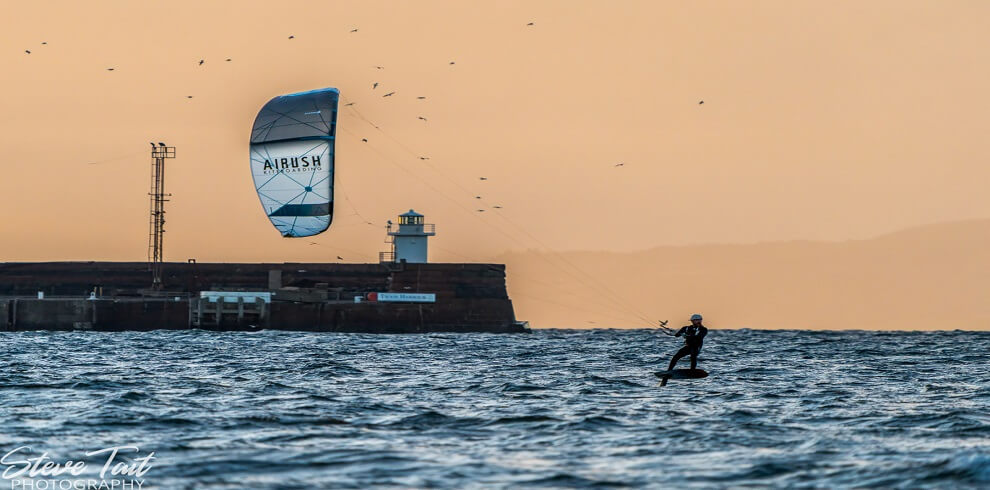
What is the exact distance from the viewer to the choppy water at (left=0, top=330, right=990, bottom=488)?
59.1ft

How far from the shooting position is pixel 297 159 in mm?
99438

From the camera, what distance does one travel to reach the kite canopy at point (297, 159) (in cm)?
9875

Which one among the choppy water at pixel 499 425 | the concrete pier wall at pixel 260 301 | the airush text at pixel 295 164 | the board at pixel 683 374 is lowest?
the choppy water at pixel 499 425

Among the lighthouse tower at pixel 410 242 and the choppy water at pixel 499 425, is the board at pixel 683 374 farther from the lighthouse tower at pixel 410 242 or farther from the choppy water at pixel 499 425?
the lighthouse tower at pixel 410 242

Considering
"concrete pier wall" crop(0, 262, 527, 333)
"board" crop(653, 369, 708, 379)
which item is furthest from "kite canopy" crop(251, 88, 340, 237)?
"board" crop(653, 369, 708, 379)

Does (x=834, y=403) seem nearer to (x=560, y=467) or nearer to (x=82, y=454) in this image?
(x=560, y=467)

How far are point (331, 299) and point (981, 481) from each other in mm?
79556

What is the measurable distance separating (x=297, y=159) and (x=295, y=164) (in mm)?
394

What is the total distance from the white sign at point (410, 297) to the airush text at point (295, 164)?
11.5 m

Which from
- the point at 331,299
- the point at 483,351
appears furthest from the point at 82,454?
the point at 331,299

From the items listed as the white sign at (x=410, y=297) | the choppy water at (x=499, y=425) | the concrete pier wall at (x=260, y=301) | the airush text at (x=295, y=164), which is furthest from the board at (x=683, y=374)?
the airush text at (x=295, y=164)

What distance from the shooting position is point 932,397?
100 ft

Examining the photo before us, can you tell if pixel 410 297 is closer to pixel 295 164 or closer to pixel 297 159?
pixel 295 164

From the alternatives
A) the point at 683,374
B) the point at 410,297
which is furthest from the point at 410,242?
the point at 683,374
